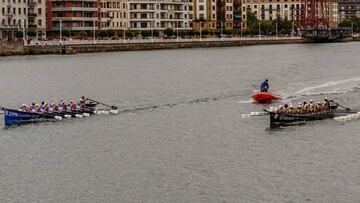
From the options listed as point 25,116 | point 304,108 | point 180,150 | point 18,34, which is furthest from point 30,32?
point 180,150

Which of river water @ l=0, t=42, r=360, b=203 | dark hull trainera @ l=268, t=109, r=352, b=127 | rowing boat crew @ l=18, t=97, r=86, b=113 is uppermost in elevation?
rowing boat crew @ l=18, t=97, r=86, b=113

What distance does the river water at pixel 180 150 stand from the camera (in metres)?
49.0

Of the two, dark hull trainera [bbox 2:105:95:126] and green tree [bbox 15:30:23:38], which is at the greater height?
green tree [bbox 15:30:23:38]

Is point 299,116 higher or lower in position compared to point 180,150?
higher

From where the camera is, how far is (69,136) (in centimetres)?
6656

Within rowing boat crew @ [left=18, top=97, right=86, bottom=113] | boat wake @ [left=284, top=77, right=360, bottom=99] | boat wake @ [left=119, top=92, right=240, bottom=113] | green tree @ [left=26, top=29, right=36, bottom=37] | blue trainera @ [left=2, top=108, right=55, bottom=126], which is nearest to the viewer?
blue trainera @ [left=2, top=108, right=55, bottom=126]

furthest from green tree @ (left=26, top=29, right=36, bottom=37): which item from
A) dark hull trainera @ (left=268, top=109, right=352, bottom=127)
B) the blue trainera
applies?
dark hull trainera @ (left=268, top=109, right=352, bottom=127)

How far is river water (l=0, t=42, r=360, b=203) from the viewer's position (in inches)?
1928

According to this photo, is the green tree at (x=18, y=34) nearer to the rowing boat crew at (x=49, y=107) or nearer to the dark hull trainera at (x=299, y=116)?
the rowing boat crew at (x=49, y=107)

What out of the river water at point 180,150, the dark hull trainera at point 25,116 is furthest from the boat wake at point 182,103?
the dark hull trainera at point 25,116

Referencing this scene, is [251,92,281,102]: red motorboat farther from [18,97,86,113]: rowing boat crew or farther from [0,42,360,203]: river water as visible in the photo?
[18,97,86,113]: rowing boat crew

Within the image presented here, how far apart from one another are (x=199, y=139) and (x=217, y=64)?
9485 centimetres

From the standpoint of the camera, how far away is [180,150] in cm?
6028

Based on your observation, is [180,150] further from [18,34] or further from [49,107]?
[18,34]
